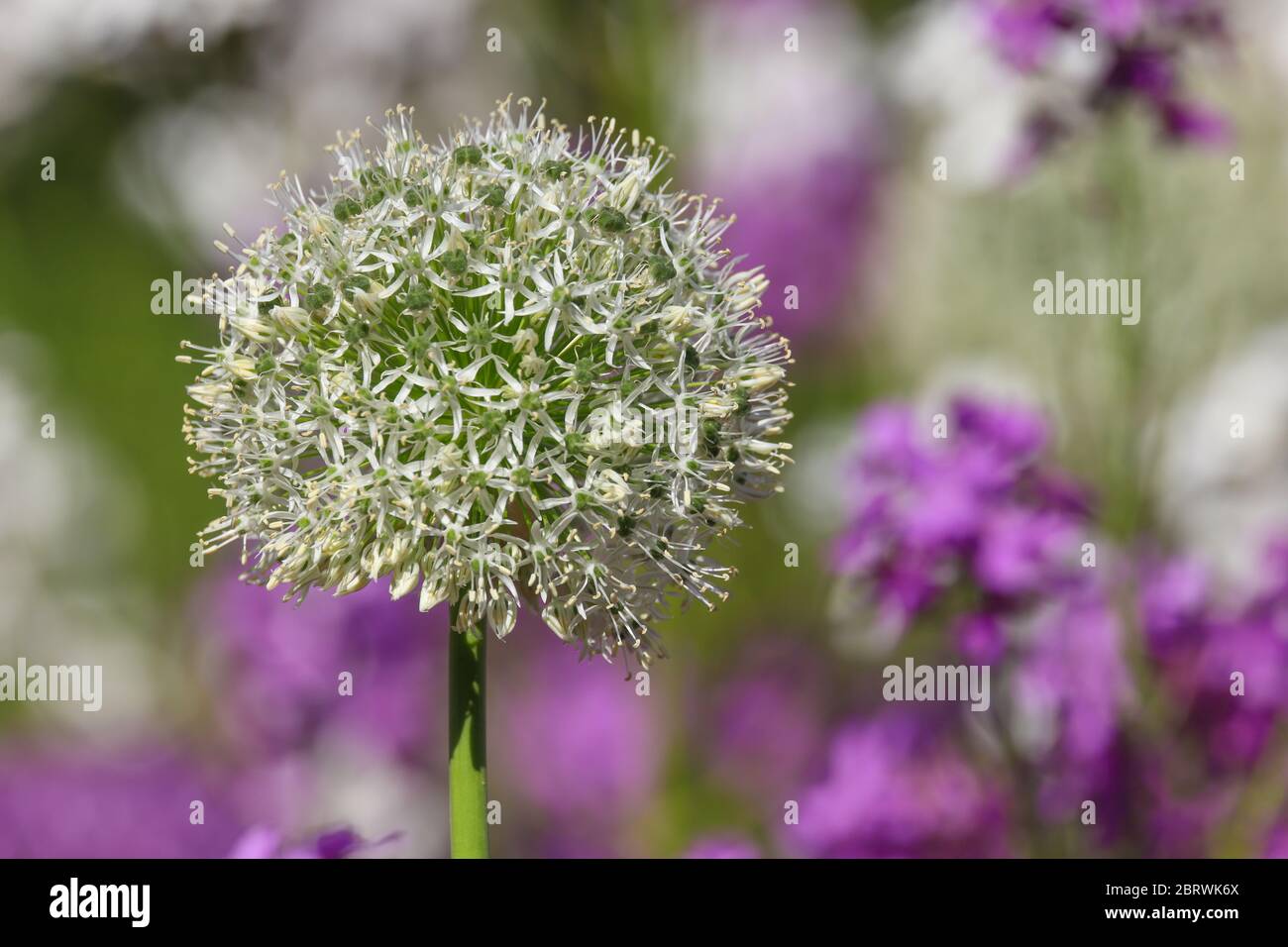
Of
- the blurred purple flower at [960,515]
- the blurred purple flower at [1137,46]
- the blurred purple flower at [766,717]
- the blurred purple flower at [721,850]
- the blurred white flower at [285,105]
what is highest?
the blurred white flower at [285,105]

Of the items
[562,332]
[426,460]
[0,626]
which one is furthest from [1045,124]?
[0,626]

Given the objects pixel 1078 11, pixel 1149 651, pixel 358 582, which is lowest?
pixel 1149 651

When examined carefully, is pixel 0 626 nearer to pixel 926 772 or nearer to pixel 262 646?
pixel 262 646

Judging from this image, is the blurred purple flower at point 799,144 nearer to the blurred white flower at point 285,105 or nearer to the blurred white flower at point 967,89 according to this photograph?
the blurred white flower at point 967,89

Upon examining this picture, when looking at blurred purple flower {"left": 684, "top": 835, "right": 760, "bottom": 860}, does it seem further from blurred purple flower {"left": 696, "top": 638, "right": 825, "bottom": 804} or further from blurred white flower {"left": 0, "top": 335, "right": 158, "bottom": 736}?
blurred white flower {"left": 0, "top": 335, "right": 158, "bottom": 736}

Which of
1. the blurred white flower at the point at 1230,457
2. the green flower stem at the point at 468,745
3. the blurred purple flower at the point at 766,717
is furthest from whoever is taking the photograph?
the blurred white flower at the point at 1230,457

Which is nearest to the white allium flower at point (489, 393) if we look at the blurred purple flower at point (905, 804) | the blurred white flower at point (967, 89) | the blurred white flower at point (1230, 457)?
the blurred purple flower at point (905, 804)
